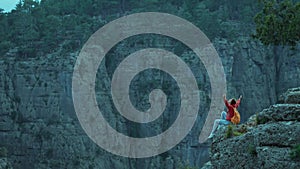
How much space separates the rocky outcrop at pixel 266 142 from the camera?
10953 mm

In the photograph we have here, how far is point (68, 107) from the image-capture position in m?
53.5

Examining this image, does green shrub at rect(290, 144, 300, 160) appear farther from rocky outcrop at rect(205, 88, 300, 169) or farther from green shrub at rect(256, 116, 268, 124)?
green shrub at rect(256, 116, 268, 124)

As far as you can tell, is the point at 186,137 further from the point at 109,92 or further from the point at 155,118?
the point at 109,92

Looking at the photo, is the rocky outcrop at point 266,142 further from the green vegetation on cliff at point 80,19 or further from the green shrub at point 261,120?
the green vegetation on cliff at point 80,19

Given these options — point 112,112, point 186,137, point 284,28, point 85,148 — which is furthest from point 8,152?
point 284,28

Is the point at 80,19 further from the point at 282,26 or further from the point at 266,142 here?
the point at 266,142

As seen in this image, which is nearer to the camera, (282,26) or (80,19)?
(282,26)

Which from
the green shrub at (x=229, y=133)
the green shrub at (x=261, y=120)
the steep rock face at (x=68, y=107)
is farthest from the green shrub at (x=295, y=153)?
the steep rock face at (x=68, y=107)

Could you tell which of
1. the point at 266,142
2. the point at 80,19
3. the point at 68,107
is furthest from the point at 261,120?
the point at 80,19

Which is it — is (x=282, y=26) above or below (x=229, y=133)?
above

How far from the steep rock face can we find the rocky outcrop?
130 ft

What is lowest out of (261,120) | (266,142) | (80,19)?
(266,142)

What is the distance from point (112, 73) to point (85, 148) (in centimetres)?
832

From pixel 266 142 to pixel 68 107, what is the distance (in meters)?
43.2
